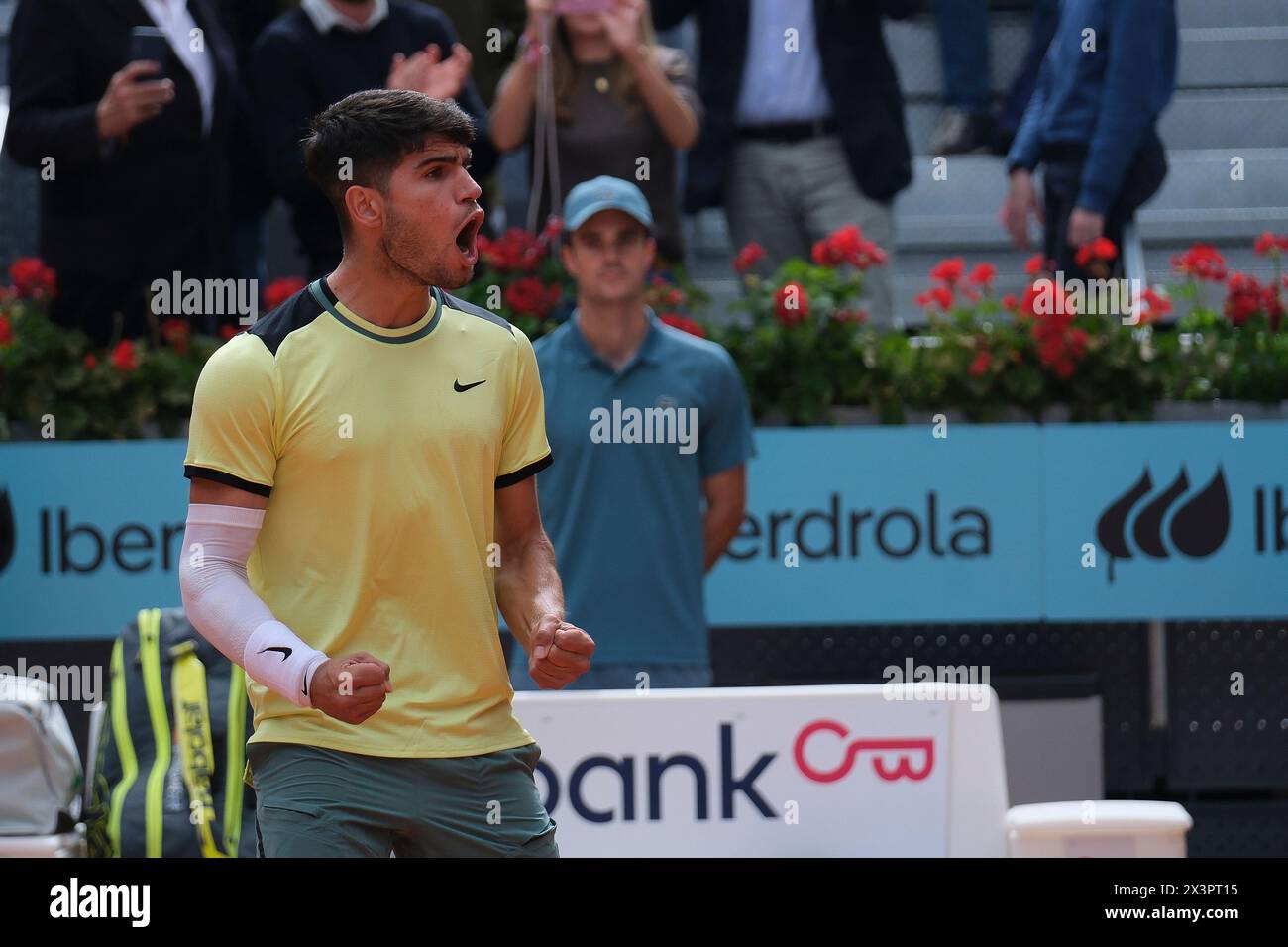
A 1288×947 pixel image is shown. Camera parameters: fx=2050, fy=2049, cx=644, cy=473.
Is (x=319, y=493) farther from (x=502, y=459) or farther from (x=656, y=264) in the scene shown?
(x=656, y=264)

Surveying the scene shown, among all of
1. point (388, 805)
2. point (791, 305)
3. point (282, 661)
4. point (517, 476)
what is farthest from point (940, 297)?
point (282, 661)

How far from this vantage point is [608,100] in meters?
6.71

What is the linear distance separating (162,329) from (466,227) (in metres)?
3.51

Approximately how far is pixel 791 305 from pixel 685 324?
1.15ft

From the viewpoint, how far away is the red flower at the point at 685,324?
20.9ft

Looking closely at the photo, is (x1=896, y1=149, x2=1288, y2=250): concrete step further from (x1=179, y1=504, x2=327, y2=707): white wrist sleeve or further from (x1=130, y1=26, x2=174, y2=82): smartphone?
(x1=179, y1=504, x2=327, y2=707): white wrist sleeve

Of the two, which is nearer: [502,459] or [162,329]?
[502,459]

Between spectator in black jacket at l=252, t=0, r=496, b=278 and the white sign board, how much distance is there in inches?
97.3

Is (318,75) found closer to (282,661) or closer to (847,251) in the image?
(847,251)

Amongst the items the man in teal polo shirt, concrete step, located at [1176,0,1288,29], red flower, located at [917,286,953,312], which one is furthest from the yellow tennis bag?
concrete step, located at [1176,0,1288,29]

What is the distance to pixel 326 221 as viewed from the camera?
21.9 feet

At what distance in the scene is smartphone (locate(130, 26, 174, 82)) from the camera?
649 cm

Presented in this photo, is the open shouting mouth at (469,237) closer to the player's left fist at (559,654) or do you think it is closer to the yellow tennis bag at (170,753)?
the player's left fist at (559,654)
